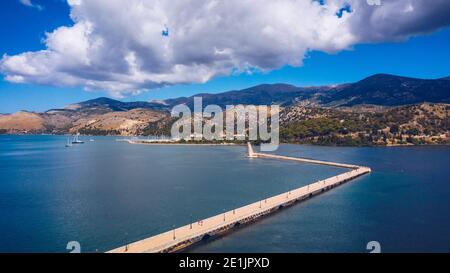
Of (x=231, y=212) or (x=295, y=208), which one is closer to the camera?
(x=231, y=212)

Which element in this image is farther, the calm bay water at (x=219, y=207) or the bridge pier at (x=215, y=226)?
the calm bay water at (x=219, y=207)

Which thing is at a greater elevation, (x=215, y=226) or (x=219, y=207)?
(x=215, y=226)

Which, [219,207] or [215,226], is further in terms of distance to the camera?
[219,207]

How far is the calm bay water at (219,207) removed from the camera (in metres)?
44.0

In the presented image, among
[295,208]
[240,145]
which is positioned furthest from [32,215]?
[240,145]

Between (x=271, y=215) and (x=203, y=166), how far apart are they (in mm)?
54234

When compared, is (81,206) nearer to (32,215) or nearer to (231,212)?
(32,215)

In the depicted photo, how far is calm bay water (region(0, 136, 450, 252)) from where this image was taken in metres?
44.0

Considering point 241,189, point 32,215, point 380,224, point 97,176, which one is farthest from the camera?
point 97,176

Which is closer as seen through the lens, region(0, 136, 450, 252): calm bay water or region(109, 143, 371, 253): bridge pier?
region(109, 143, 371, 253): bridge pier

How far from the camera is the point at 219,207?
59.1m
